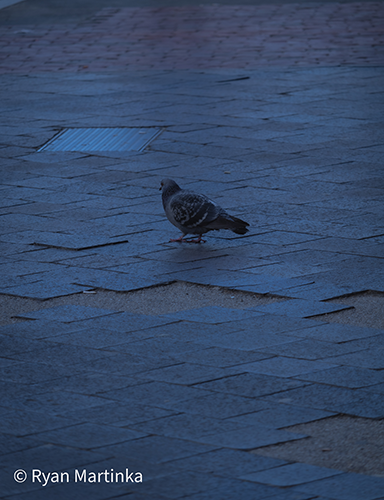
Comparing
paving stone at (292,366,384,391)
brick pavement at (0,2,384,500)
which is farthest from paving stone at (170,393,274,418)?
paving stone at (292,366,384,391)

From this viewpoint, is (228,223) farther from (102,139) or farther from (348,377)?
(102,139)

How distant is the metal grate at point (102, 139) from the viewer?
8.45m

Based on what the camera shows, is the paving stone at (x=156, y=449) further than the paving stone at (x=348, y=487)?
Yes

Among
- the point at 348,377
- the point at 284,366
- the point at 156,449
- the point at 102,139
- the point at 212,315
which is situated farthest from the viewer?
the point at 102,139

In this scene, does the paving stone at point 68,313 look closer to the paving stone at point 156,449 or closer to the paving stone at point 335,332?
the paving stone at point 335,332

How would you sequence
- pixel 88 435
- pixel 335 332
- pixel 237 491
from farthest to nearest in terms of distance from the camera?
pixel 335 332
pixel 88 435
pixel 237 491

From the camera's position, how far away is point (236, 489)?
302 centimetres

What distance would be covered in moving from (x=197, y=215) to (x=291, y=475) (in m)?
2.77

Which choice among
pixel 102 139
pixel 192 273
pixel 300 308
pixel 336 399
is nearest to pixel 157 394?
pixel 336 399

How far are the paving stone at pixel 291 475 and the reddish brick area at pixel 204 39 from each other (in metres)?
9.47

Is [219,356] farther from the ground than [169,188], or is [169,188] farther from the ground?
[169,188]

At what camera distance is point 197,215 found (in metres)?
5.63

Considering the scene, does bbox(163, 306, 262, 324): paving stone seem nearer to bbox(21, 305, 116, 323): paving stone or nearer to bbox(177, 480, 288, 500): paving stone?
bbox(21, 305, 116, 323): paving stone

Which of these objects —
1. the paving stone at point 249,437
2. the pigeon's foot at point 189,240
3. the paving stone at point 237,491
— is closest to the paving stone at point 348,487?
the paving stone at point 237,491
